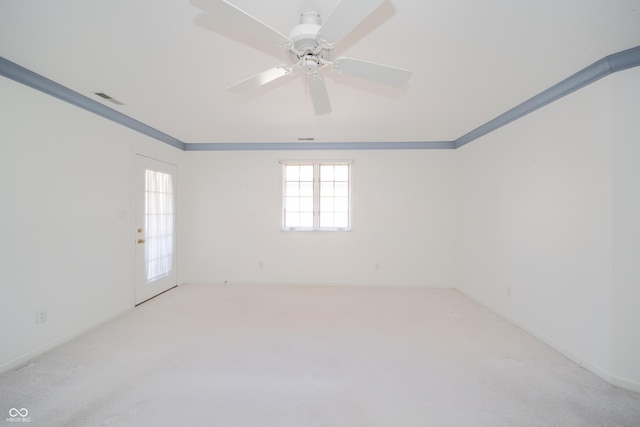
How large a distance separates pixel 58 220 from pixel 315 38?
288 centimetres

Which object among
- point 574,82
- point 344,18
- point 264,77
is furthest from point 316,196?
point 344,18

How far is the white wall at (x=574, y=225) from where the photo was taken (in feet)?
6.40

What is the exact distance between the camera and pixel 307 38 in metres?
1.41

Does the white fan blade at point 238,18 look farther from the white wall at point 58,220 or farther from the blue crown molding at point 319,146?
the blue crown molding at point 319,146

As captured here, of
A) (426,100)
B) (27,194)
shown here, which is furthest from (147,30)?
(426,100)

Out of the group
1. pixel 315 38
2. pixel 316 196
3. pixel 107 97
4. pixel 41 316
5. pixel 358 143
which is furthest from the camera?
pixel 316 196

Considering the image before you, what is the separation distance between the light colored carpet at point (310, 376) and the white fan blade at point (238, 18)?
88.0 inches

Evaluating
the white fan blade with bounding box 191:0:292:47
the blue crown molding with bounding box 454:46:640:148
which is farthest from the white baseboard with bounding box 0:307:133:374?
the blue crown molding with bounding box 454:46:640:148

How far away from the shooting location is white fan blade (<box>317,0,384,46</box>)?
1111 mm

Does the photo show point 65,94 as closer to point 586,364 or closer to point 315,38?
point 315,38

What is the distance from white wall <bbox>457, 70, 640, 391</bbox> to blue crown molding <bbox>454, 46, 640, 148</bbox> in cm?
6

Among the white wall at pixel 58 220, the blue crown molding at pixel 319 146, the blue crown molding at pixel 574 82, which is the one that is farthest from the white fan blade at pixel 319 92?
the white wall at pixel 58 220

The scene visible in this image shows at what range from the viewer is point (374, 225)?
15.0ft

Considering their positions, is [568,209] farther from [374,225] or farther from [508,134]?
[374,225]
